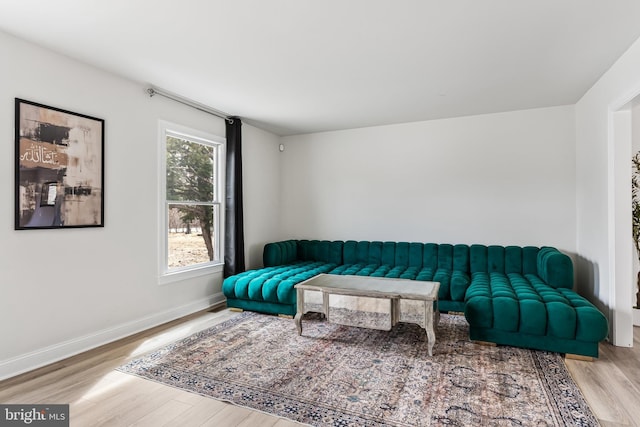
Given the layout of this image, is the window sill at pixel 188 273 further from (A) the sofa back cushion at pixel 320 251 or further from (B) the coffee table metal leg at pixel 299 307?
(B) the coffee table metal leg at pixel 299 307

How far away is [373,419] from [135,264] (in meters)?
2.74

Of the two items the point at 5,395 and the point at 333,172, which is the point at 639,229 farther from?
the point at 5,395

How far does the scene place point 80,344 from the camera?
Result: 2.95m

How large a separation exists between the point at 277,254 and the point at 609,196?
3.79m

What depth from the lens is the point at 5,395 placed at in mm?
2234

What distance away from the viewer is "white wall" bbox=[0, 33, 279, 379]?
2.53 m

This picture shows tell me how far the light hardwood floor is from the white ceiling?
2.52 metres

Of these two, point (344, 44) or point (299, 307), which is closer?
point (344, 44)

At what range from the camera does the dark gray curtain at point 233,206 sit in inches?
179

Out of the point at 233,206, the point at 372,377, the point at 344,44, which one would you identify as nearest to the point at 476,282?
the point at 372,377

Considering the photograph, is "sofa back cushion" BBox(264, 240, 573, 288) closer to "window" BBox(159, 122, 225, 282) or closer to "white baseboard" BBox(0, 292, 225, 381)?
"window" BBox(159, 122, 225, 282)

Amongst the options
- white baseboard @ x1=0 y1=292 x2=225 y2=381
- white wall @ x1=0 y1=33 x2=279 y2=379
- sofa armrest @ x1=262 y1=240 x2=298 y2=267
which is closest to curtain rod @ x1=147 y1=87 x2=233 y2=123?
white wall @ x1=0 y1=33 x2=279 y2=379

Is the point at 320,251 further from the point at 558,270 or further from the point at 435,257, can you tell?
the point at 558,270

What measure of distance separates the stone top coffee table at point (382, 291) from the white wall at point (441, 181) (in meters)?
1.86
